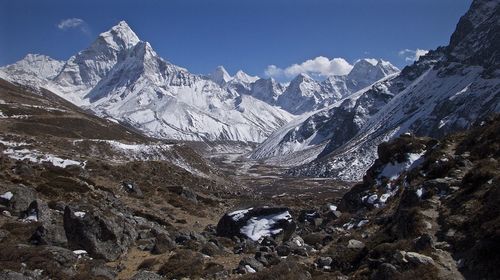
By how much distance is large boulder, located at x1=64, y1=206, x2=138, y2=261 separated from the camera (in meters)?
23.6

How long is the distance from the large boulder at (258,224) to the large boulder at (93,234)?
34.9 feet

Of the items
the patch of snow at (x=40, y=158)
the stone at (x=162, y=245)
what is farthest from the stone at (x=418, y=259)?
the patch of snow at (x=40, y=158)

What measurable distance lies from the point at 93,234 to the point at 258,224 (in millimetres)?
13195

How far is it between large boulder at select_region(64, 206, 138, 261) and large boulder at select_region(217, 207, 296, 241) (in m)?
10.6

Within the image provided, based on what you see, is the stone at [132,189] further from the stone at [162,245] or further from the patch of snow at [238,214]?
the stone at [162,245]

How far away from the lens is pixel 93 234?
24.0 meters

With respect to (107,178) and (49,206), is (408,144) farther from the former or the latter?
(107,178)

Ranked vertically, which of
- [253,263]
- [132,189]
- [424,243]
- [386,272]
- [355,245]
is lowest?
[253,263]

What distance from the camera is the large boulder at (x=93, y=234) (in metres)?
23.6

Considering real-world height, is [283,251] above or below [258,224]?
below

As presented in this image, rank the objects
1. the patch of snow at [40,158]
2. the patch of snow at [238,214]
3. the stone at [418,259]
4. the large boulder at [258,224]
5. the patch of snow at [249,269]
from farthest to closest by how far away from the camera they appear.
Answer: the patch of snow at [40,158], the patch of snow at [238,214], the large boulder at [258,224], the patch of snow at [249,269], the stone at [418,259]

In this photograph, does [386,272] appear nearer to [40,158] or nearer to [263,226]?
[263,226]

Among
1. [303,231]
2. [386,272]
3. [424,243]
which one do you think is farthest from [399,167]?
[386,272]

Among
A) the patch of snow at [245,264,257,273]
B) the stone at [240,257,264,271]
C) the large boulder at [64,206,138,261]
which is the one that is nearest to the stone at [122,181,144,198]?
the large boulder at [64,206,138,261]
